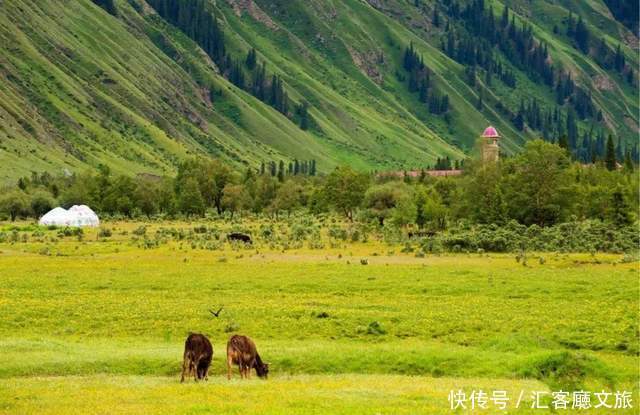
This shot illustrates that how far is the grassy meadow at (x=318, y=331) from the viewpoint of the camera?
28.2 meters

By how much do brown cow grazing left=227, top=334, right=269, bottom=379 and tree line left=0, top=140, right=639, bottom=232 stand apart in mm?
76777

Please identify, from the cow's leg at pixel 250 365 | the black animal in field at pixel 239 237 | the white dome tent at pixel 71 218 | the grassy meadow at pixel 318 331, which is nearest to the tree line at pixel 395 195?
the white dome tent at pixel 71 218

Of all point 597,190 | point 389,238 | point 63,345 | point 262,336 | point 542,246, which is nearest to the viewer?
point 63,345

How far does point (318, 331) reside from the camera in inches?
1694

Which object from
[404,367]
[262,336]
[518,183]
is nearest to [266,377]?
[404,367]

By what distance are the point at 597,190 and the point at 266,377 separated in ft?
302

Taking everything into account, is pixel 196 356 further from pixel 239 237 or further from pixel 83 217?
pixel 83 217

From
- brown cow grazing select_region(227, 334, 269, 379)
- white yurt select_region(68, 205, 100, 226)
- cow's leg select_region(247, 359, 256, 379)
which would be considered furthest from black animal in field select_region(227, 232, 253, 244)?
cow's leg select_region(247, 359, 256, 379)

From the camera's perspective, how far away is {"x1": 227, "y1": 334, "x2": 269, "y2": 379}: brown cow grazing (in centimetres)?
3147

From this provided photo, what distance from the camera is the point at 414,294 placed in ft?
179

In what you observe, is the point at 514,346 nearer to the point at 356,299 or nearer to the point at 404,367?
the point at 404,367

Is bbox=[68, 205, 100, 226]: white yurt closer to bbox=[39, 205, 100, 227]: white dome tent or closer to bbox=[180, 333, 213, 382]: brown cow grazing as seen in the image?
bbox=[39, 205, 100, 227]: white dome tent

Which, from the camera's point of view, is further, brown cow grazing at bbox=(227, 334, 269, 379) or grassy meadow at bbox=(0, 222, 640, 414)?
brown cow grazing at bbox=(227, 334, 269, 379)

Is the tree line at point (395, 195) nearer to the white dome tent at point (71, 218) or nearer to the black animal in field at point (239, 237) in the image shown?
the white dome tent at point (71, 218)
